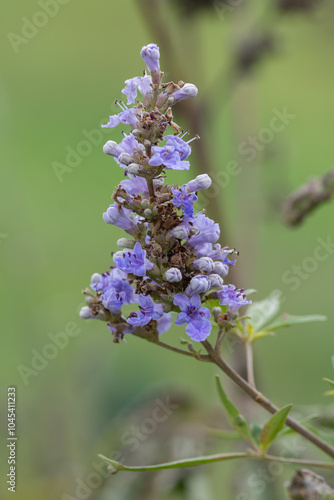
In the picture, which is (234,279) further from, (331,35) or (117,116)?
(331,35)

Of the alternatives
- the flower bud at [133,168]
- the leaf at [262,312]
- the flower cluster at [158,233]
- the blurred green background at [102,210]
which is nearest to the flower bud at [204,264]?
the flower cluster at [158,233]

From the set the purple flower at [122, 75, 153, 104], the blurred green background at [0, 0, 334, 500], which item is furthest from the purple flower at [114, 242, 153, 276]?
the blurred green background at [0, 0, 334, 500]

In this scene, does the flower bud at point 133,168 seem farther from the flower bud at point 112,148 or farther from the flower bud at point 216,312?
the flower bud at point 216,312

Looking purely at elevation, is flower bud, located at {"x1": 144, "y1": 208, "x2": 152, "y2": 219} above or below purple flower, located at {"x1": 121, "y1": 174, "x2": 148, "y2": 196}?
below

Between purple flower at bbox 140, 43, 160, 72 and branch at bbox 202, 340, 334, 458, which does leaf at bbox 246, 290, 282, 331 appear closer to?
branch at bbox 202, 340, 334, 458

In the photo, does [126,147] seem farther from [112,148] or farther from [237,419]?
[237,419]

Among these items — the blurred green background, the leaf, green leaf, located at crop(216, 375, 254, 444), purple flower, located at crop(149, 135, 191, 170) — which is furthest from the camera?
the blurred green background
